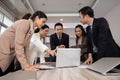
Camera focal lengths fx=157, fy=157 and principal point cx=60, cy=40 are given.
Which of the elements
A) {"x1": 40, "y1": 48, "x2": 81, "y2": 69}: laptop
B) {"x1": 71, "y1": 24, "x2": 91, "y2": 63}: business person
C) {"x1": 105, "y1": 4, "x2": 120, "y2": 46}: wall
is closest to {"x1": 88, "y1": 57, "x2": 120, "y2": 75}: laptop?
{"x1": 40, "y1": 48, "x2": 81, "y2": 69}: laptop

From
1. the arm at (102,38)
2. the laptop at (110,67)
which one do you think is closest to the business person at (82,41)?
the arm at (102,38)

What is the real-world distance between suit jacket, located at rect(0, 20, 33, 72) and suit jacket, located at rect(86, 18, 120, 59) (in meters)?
0.82

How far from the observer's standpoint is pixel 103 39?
174cm

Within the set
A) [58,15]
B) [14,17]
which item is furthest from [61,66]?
[58,15]

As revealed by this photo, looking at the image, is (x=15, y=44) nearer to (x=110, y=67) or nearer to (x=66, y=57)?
(x=66, y=57)

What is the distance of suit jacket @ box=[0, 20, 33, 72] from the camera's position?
1285 mm

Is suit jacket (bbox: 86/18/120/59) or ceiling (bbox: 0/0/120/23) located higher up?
ceiling (bbox: 0/0/120/23)

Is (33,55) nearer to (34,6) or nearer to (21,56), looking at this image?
(21,56)

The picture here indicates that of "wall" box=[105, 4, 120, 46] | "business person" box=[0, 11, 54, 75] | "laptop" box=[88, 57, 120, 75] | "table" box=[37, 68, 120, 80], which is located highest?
"wall" box=[105, 4, 120, 46]

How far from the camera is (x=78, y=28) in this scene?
117 inches

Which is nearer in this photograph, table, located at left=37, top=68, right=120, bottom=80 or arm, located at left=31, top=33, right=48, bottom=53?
table, located at left=37, top=68, right=120, bottom=80

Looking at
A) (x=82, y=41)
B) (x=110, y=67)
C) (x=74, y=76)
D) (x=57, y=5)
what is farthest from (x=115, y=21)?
(x=74, y=76)

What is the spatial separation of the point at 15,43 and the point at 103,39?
37.5 inches

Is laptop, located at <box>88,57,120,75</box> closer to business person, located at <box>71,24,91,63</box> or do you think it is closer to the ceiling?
business person, located at <box>71,24,91,63</box>
